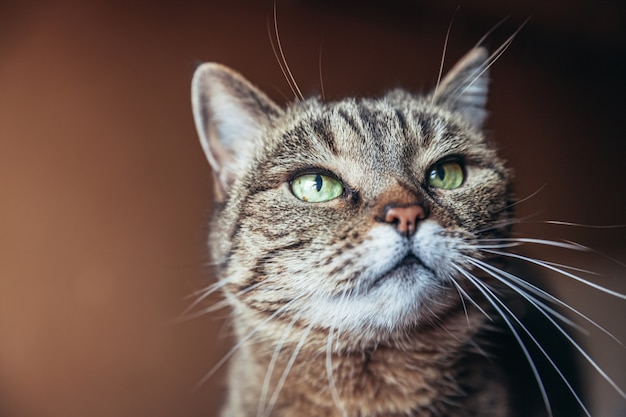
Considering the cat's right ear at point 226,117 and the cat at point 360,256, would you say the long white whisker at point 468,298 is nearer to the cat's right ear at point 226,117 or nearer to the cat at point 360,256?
the cat at point 360,256

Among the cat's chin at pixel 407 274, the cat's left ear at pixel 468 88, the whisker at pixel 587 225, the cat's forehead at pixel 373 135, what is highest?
the cat's left ear at pixel 468 88

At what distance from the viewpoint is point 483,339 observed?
73 centimetres

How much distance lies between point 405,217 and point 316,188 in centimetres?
15

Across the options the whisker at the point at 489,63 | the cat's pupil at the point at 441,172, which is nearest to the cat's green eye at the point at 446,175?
the cat's pupil at the point at 441,172

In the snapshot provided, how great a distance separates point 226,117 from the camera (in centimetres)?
76

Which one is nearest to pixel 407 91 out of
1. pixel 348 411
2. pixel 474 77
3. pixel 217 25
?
pixel 474 77

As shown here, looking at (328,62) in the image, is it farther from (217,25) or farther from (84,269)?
(84,269)

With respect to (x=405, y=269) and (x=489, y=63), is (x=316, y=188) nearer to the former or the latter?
(x=405, y=269)

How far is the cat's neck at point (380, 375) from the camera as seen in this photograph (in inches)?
27.6

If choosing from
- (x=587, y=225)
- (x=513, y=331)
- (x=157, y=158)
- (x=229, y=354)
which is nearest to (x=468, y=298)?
(x=513, y=331)

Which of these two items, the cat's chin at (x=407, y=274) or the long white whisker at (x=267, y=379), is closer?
the cat's chin at (x=407, y=274)

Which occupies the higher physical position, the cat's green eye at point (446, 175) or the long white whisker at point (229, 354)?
the cat's green eye at point (446, 175)

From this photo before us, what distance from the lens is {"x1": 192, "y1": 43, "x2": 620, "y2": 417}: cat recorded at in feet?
2.11

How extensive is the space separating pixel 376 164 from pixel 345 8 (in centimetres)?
26
